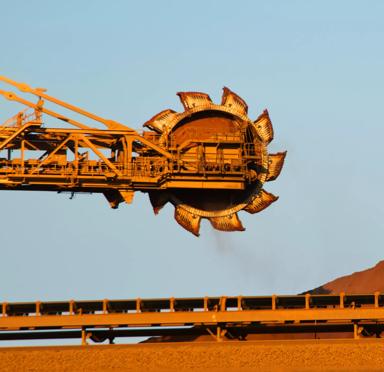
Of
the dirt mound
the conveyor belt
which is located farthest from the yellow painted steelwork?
the dirt mound

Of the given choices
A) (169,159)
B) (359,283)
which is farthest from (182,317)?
(359,283)

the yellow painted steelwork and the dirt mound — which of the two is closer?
the yellow painted steelwork

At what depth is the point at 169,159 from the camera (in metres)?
85.2

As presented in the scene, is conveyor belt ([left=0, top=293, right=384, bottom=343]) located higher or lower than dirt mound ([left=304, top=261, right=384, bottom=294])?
lower

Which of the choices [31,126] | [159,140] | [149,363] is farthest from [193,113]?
[149,363]

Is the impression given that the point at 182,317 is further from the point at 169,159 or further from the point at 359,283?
the point at 359,283

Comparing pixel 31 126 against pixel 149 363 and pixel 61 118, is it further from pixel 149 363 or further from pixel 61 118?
pixel 149 363

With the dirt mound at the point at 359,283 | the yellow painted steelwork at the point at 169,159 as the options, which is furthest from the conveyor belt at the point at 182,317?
the dirt mound at the point at 359,283

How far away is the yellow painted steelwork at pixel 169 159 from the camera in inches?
3314

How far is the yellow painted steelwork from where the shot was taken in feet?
276

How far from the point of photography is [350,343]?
78.6 meters

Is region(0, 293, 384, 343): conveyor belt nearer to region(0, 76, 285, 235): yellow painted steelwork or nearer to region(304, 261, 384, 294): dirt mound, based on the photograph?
region(0, 76, 285, 235): yellow painted steelwork

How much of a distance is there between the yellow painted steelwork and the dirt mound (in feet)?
64.9

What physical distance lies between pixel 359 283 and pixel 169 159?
85.0 feet
